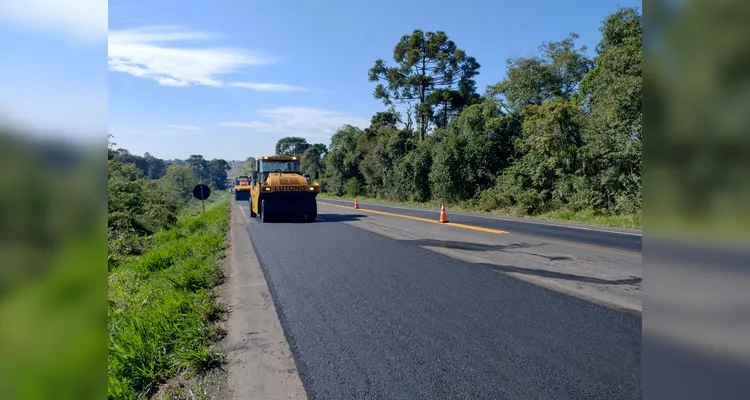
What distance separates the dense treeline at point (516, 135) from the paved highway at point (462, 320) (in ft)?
5.33

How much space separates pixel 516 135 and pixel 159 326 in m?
26.4

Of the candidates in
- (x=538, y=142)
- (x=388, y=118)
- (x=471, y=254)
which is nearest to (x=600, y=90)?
(x=538, y=142)

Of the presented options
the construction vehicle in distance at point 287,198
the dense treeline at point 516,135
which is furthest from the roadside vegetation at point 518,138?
the construction vehicle in distance at point 287,198

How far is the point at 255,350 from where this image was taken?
15.7 ft

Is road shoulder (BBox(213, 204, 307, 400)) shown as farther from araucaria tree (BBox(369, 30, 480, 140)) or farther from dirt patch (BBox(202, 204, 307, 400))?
araucaria tree (BBox(369, 30, 480, 140))

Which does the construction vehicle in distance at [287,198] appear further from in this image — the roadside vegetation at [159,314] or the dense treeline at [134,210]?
the roadside vegetation at [159,314]

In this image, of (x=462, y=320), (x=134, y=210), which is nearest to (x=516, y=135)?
(x=134, y=210)

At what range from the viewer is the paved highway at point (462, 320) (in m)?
3.82

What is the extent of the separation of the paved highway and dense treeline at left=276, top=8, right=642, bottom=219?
1.62 meters

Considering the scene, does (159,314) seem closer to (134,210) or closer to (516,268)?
(516,268)

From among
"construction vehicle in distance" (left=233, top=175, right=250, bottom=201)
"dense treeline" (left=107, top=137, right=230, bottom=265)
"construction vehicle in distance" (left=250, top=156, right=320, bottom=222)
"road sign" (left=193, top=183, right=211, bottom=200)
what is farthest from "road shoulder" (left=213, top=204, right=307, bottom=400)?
"construction vehicle in distance" (left=233, top=175, right=250, bottom=201)

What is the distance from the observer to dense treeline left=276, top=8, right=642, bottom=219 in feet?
58.7
